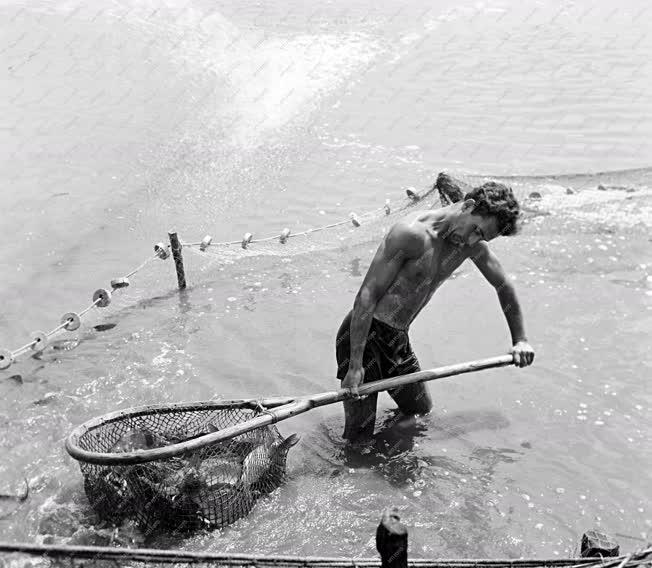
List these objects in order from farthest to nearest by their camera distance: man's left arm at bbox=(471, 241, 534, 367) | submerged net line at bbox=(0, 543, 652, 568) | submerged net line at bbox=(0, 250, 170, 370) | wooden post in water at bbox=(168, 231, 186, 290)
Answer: wooden post in water at bbox=(168, 231, 186, 290) < submerged net line at bbox=(0, 250, 170, 370) < man's left arm at bbox=(471, 241, 534, 367) < submerged net line at bbox=(0, 543, 652, 568)

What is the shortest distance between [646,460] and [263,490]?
2388 millimetres

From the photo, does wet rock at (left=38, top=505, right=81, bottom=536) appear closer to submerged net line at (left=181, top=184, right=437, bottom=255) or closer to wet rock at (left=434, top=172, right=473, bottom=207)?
submerged net line at (left=181, top=184, right=437, bottom=255)

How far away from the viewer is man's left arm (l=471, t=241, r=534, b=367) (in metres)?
4.00

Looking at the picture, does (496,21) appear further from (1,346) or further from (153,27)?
(1,346)

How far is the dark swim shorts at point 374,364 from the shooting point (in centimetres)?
400

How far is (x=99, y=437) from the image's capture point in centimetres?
370

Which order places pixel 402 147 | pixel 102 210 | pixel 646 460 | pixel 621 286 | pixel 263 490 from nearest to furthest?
pixel 263 490, pixel 646 460, pixel 621 286, pixel 102 210, pixel 402 147

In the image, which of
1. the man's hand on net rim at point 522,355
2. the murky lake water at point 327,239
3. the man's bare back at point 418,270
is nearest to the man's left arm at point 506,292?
the man's hand on net rim at point 522,355

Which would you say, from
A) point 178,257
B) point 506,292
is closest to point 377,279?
point 506,292

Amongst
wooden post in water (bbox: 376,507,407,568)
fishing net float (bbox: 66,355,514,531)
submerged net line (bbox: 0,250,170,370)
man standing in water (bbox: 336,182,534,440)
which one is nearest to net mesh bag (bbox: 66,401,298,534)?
fishing net float (bbox: 66,355,514,531)

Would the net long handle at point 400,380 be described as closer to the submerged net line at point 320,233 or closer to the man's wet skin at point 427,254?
the man's wet skin at point 427,254

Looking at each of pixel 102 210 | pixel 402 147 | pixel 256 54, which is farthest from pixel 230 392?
pixel 256 54

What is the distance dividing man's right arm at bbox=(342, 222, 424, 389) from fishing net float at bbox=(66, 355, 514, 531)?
0.52 ft

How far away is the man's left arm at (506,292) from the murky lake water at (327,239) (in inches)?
32.0
